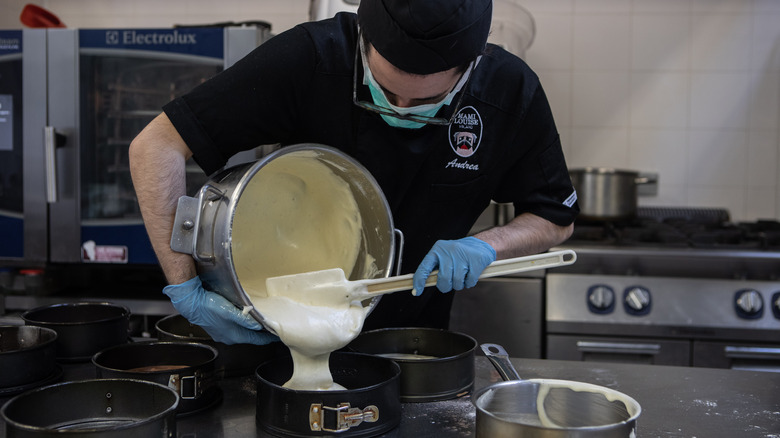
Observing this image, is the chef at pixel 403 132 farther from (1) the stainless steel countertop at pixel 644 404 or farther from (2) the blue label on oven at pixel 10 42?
(2) the blue label on oven at pixel 10 42

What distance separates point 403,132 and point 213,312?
548 mm

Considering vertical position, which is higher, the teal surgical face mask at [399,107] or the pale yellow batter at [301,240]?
the teal surgical face mask at [399,107]

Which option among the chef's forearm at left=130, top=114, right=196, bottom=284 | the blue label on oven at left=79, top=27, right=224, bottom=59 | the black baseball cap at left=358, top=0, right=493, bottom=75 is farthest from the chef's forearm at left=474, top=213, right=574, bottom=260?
the blue label on oven at left=79, top=27, right=224, bottom=59

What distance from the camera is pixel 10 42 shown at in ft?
8.43

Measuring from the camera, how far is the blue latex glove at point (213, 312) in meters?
1.26

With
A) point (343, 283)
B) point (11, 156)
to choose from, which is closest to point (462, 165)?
point (343, 283)

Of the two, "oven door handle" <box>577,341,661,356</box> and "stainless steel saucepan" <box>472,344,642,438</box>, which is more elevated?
"stainless steel saucepan" <box>472,344,642,438</box>

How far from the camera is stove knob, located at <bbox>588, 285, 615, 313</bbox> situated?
2445mm

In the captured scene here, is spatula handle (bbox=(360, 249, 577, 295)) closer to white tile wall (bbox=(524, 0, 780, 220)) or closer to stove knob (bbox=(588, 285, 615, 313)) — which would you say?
stove knob (bbox=(588, 285, 615, 313))

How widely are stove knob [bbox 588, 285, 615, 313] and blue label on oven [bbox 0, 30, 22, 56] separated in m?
2.16

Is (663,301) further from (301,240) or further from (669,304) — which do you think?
(301,240)

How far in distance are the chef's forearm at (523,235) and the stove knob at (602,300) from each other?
774 millimetres

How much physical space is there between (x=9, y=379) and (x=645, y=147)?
105 inches

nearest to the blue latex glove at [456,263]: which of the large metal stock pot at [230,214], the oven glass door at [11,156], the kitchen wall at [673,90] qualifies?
the large metal stock pot at [230,214]
